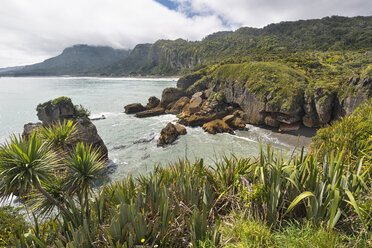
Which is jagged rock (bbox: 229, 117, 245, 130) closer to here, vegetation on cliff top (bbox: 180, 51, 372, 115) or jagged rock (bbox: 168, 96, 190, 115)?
vegetation on cliff top (bbox: 180, 51, 372, 115)

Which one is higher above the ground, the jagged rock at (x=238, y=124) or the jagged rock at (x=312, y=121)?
the jagged rock at (x=312, y=121)

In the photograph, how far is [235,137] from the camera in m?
20.2

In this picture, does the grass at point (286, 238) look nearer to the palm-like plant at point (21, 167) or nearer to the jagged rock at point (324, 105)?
the palm-like plant at point (21, 167)

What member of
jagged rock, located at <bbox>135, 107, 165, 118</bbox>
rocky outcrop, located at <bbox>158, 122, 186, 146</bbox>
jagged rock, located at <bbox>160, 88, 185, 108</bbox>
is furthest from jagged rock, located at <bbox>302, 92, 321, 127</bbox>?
jagged rock, located at <bbox>135, 107, 165, 118</bbox>

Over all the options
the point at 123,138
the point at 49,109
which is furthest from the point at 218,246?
the point at 49,109

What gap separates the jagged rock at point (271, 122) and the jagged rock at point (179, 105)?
51.8 feet

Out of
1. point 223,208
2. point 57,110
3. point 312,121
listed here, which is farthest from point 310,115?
point 57,110

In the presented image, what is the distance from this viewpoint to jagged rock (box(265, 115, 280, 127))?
2102cm

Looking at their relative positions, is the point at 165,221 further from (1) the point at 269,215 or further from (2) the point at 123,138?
(2) the point at 123,138

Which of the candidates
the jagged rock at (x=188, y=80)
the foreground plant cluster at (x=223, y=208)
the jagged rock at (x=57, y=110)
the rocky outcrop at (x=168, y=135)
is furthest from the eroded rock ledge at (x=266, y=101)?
the foreground plant cluster at (x=223, y=208)

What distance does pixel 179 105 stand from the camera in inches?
1300

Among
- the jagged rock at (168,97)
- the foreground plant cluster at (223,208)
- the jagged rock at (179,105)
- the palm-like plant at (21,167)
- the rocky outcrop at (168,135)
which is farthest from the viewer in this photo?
the jagged rock at (168,97)

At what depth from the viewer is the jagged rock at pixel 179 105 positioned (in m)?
32.8

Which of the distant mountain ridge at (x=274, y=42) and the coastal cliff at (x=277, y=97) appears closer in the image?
the coastal cliff at (x=277, y=97)
